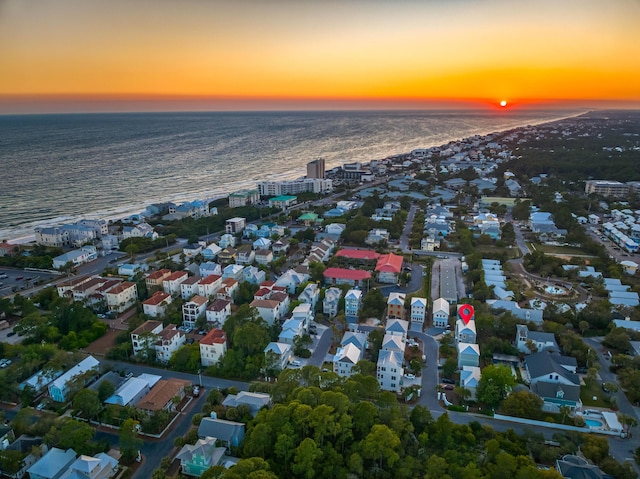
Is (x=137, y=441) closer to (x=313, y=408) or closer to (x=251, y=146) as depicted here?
(x=313, y=408)

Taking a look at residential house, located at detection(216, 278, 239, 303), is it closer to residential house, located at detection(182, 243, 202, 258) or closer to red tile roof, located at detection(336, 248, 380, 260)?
residential house, located at detection(182, 243, 202, 258)

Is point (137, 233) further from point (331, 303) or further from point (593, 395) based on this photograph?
point (593, 395)

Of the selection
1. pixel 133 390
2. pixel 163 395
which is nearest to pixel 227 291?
pixel 133 390

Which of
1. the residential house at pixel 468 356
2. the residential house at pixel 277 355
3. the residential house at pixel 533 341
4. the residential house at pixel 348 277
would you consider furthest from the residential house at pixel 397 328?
the residential house at pixel 348 277

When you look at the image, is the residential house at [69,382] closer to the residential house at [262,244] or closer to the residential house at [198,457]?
the residential house at [198,457]

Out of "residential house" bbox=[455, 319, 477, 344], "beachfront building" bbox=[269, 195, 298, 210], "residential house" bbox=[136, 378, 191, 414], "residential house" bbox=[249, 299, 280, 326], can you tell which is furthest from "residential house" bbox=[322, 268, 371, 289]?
"beachfront building" bbox=[269, 195, 298, 210]

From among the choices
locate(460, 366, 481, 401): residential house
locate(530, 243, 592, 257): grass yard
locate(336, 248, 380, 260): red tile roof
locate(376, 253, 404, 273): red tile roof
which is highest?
locate(376, 253, 404, 273): red tile roof

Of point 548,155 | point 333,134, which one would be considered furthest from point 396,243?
point 333,134
